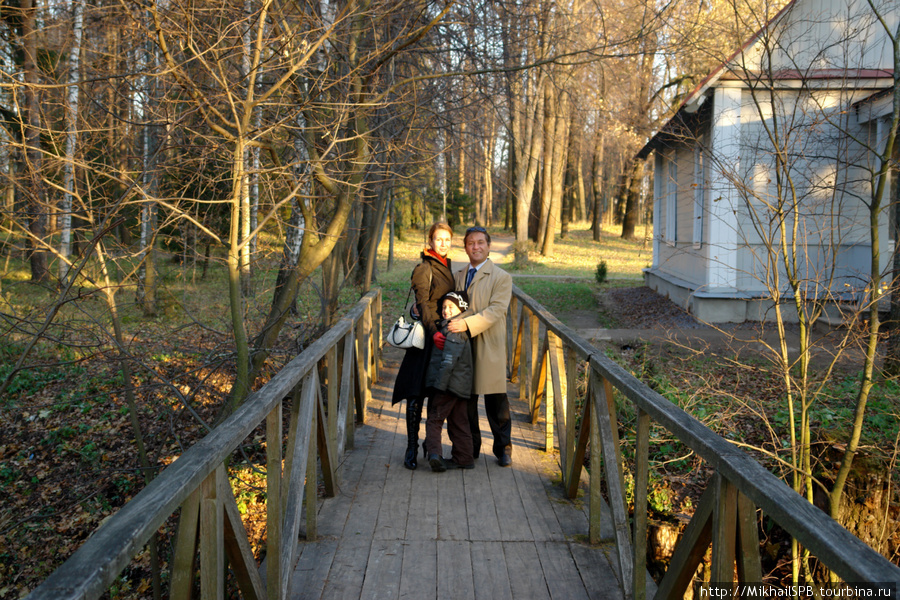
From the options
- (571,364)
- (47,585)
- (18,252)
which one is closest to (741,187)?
(571,364)

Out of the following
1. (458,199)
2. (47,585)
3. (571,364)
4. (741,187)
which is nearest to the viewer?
(47,585)

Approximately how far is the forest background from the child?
1589mm

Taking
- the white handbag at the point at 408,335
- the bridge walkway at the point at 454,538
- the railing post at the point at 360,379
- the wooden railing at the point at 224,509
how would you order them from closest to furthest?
1. the wooden railing at the point at 224,509
2. the bridge walkway at the point at 454,538
3. the white handbag at the point at 408,335
4. the railing post at the point at 360,379

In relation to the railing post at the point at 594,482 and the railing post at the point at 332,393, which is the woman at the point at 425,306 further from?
the railing post at the point at 594,482

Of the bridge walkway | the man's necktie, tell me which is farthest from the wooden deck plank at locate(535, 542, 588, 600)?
the man's necktie

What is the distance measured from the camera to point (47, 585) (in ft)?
4.37

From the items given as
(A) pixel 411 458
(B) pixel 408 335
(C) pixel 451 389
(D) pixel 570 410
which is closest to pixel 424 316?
(B) pixel 408 335

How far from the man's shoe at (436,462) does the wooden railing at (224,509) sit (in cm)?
68

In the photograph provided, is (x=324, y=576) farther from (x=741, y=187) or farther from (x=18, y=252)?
(x=18, y=252)

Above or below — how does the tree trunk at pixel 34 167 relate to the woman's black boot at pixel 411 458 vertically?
above

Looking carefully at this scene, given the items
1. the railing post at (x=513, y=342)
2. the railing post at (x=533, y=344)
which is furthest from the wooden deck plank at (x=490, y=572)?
the railing post at (x=513, y=342)

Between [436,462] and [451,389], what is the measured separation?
58cm

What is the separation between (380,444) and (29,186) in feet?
13.7

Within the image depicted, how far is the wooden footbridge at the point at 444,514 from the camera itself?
1.79m
